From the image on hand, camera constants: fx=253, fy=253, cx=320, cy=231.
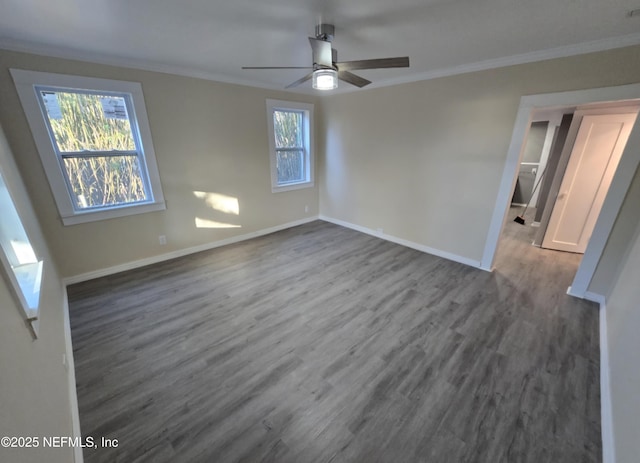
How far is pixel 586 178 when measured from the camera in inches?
143

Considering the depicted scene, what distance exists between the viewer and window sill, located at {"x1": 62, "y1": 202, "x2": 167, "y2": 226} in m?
2.86

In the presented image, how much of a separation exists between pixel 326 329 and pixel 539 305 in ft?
7.63

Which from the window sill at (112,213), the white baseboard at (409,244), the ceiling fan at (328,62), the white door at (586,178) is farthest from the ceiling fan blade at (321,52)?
the white door at (586,178)

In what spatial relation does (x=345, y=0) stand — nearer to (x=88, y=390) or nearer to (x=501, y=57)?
(x=501, y=57)

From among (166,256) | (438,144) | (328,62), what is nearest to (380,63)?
(328,62)

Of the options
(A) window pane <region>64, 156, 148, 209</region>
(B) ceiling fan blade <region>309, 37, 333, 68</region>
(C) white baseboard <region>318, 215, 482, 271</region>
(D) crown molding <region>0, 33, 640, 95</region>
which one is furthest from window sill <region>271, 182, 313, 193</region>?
Result: (B) ceiling fan blade <region>309, 37, 333, 68</region>

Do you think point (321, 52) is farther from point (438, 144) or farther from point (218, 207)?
point (218, 207)

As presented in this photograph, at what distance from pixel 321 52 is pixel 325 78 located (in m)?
0.18

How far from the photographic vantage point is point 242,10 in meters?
1.79

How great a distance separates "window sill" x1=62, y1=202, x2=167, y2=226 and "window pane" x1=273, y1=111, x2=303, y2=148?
2.23 metres

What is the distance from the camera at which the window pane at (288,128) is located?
4461 millimetres

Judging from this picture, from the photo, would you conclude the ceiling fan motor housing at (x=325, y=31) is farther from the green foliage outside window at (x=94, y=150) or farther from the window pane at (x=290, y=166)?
the window pane at (x=290, y=166)

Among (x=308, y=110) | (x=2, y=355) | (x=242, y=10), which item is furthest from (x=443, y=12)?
(x=308, y=110)

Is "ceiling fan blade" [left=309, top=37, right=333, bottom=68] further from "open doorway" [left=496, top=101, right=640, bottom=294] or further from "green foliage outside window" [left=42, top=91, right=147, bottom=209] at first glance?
"open doorway" [left=496, top=101, right=640, bottom=294]
